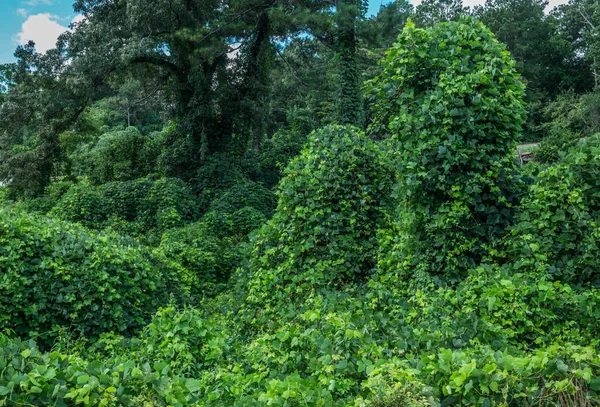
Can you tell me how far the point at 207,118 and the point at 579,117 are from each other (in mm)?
17757

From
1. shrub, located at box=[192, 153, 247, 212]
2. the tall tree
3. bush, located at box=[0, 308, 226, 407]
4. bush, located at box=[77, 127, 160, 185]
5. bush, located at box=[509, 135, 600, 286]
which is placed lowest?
bush, located at box=[0, 308, 226, 407]

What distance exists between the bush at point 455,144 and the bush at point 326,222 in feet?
2.52

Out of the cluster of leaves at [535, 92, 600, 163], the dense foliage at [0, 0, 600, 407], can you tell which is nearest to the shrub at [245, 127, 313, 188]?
the dense foliage at [0, 0, 600, 407]

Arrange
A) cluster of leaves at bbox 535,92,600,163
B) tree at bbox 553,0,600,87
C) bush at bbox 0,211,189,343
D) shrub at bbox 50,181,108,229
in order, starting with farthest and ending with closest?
tree at bbox 553,0,600,87 → cluster of leaves at bbox 535,92,600,163 → shrub at bbox 50,181,108,229 → bush at bbox 0,211,189,343

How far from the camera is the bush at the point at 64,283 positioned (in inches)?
186

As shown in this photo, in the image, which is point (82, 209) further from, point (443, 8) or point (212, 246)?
point (443, 8)

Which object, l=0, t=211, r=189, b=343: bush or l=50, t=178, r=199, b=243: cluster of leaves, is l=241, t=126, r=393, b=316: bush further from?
l=50, t=178, r=199, b=243: cluster of leaves

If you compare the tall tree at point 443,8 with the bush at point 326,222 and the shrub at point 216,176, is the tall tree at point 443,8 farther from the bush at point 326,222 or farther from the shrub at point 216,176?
the bush at point 326,222

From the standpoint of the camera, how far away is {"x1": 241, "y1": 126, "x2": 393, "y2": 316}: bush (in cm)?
551

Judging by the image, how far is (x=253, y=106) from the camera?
14.4 meters

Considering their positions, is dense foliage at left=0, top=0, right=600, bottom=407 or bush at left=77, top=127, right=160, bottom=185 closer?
dense foliage at left=0, top=0, right=600, bottom=407

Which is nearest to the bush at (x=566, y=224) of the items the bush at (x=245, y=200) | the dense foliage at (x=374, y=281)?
the dense foliage at (x=374, y=281)

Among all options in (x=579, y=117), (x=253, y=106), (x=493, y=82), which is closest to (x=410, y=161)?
(x=493, y=82)

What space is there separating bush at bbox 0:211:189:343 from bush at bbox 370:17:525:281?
309cm
